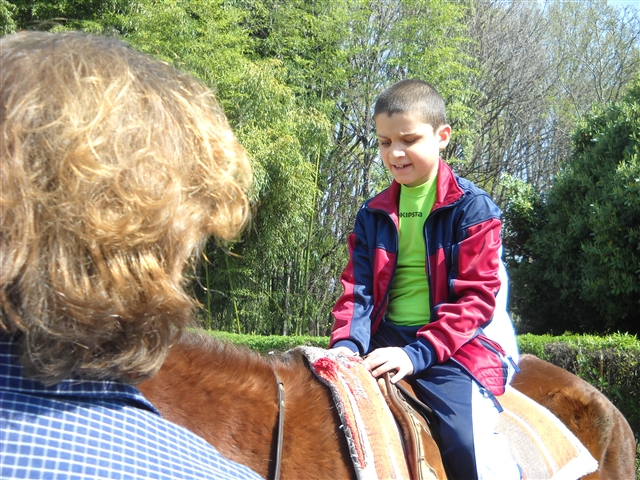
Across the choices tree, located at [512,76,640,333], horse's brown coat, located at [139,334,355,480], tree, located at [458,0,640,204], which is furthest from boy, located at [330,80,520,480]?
tree, located at [458,0,640,204]

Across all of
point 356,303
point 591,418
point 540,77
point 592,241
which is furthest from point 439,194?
point 540,77

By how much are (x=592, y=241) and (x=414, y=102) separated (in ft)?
22.6

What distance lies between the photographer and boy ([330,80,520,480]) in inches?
85.7

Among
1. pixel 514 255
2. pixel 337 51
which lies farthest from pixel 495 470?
pixel 337 51

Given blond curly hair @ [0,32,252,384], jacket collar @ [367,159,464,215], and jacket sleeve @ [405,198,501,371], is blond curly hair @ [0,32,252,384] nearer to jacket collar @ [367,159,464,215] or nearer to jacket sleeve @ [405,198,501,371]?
jacket sleeve @ [405,198,501,371]

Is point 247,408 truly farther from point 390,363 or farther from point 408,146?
point 408,146

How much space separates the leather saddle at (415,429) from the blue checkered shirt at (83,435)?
1.01 metres

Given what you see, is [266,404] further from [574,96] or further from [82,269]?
[574,96]

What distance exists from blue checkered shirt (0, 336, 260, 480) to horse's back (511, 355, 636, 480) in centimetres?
230

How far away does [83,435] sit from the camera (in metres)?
0.91

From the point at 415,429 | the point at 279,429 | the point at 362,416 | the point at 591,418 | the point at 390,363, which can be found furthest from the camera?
the point at 591,418

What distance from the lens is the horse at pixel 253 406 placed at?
1.59m

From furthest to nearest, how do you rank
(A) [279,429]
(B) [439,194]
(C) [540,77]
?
(C) [540,77] → (B) [439,194] → (A) [279,429]

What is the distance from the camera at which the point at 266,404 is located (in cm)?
173
